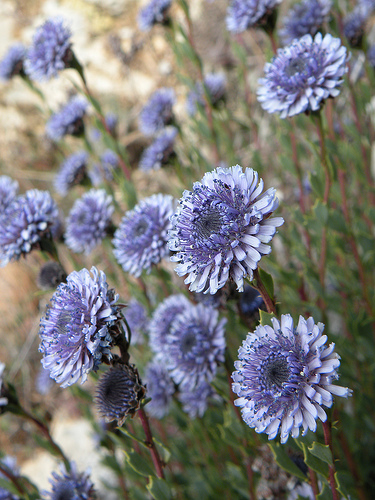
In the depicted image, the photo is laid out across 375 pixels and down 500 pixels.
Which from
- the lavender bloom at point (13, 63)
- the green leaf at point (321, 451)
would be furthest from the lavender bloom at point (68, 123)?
the green leaf at point (321, 451)

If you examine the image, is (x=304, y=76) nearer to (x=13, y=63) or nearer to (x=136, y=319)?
(x=136, y=319)

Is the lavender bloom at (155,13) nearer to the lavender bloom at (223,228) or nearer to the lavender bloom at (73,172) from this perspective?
the lavender bloom at (73,172)

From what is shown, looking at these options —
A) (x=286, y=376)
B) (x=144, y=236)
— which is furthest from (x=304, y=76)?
(x=286, y=376)

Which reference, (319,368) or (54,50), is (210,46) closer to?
(54,50)

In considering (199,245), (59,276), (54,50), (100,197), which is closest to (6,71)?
(54,50)

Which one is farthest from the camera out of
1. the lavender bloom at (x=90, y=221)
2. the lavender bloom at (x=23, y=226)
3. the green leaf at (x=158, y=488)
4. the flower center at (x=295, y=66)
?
the lavender bloom at (x=90, y=221)

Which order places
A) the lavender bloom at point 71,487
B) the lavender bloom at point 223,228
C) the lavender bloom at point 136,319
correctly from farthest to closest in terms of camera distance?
the lavender bloom at point 136,319 < the lavender bloom at point 71,487 < the lavender bloom at point 223,228
